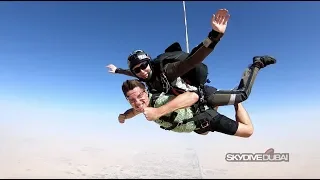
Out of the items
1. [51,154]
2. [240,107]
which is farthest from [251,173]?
[240,107]

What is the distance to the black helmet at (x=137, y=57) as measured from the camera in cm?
304

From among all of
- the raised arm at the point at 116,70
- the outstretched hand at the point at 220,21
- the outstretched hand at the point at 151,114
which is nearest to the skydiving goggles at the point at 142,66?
the outstretched hand at the point at 151,114

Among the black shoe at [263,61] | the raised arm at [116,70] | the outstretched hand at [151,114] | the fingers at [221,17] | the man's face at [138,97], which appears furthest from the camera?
the raised arm at [116,70]

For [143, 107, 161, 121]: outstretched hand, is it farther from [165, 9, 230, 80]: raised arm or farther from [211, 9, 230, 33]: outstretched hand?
[211, 9, 230, 33]: outstretched hand

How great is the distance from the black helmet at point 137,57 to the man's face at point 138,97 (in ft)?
0.91

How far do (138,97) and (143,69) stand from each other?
0.30 meters

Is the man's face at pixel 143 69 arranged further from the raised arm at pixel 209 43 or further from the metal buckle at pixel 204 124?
the metal buckle at pixel 204 124

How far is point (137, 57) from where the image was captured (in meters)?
3.07

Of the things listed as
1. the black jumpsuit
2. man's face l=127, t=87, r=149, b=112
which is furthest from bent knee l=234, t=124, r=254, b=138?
man's face l=127, t=87, r=149, b=112

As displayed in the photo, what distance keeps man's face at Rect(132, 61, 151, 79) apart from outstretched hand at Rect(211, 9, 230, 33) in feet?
2.71

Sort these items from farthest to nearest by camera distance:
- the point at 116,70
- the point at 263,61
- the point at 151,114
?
the point at 116,70, the point at 263,61, the point at 151,114

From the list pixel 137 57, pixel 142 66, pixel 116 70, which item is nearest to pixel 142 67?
pixel 142 66

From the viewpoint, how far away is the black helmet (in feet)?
9.98

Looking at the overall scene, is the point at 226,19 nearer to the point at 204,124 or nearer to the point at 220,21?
the point at 220,21
